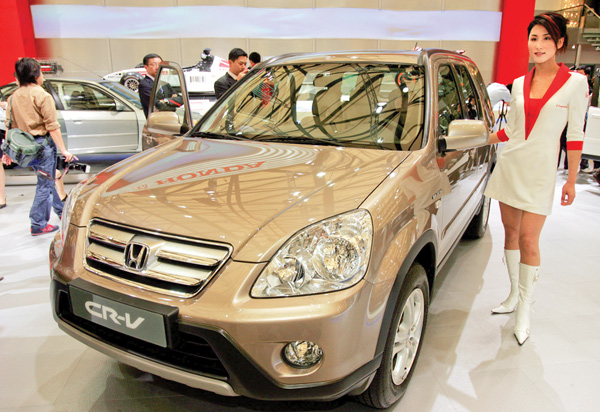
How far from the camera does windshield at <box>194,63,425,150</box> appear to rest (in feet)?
6.08

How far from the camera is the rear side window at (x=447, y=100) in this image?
198 centimetres

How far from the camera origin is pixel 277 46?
33.8 feet

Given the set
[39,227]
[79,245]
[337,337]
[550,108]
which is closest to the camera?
[337,337]

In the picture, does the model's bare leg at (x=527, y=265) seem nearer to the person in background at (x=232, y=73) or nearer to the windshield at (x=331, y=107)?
the windshield at (x=331, y=107)

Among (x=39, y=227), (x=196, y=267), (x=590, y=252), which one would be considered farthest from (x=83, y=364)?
(x=590, y=252)

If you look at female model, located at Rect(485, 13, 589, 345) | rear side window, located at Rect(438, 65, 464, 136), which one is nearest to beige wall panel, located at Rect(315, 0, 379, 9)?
rear side window, located at Rect(438, 65, 464, 136)

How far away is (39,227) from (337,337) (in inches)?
126

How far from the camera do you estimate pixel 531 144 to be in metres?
1.92

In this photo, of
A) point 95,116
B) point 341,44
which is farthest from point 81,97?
point 341,44

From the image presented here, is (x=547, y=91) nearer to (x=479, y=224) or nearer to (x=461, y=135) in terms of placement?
(x=461, y=135)

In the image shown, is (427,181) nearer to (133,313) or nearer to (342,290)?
→ (342,290)

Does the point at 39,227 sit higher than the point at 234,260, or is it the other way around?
the point at 234,260

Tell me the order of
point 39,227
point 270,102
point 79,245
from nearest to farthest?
1. point 79,245
2. point 270,102
3. point 39,227

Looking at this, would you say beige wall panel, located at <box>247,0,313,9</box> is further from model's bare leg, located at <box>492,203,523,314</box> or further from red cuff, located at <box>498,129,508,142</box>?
model's bare leg, located at <box>492,203,523,314</box>
